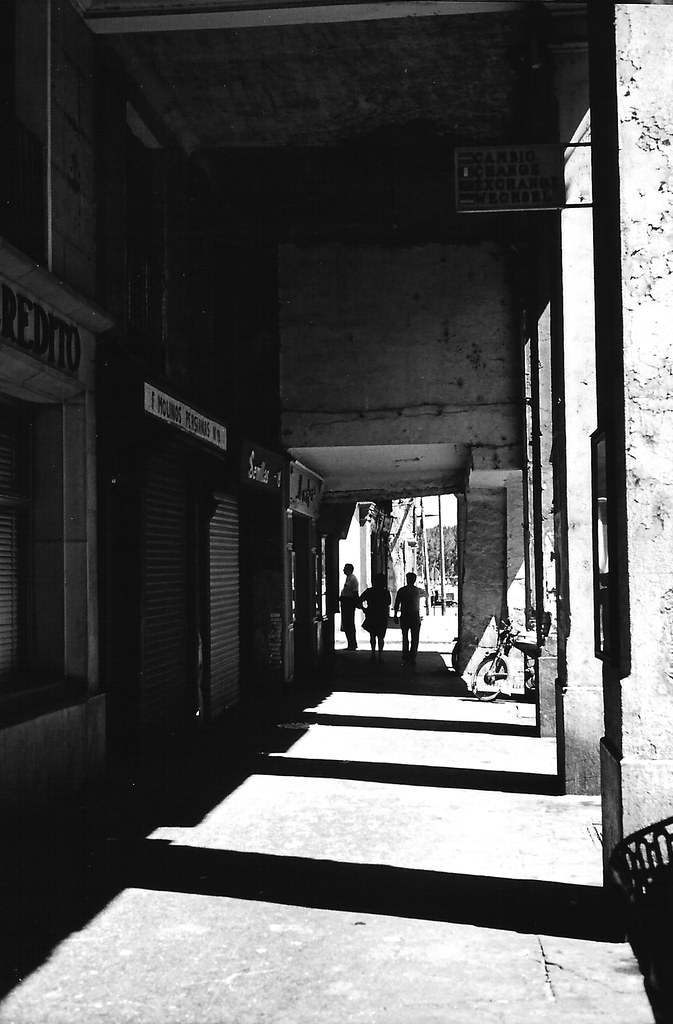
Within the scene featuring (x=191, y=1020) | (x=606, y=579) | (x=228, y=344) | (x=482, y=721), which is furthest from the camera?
(x=228, y=344)

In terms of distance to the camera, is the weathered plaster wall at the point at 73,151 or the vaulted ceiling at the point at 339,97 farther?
the vaulted ceiling at the point at 339,97

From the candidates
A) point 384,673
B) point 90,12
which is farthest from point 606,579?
point 384,673

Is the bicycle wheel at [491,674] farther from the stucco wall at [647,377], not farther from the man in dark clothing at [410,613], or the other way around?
the stucco wall at [647,377]

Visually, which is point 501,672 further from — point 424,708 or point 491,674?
point 424,708

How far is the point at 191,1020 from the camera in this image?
425 centimetres

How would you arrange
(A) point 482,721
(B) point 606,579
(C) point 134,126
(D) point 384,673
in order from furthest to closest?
1. (D) point 384,673
2. (A) point 482,721
3. (C) point 134,126
4. (B) point 606,579

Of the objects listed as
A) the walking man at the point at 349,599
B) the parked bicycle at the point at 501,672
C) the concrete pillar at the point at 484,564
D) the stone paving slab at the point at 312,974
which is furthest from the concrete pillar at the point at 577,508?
the walking man at the point at 349,599

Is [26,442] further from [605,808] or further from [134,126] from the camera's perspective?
[605,808]

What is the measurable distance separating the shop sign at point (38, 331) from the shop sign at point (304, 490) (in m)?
8.43

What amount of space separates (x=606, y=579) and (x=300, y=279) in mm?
11107

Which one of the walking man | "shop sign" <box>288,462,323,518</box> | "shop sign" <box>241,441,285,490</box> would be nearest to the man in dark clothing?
"shop sign" <box>288,462,323,518</box>

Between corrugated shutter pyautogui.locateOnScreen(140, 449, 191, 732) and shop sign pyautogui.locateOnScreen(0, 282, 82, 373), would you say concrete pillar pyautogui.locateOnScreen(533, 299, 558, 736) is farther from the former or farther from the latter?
shop sign pyautogui.locateOnScreen(0, 282, 82, 373)

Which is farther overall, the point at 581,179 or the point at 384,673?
the point at 384,673

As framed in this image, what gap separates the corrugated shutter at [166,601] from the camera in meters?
11.2
